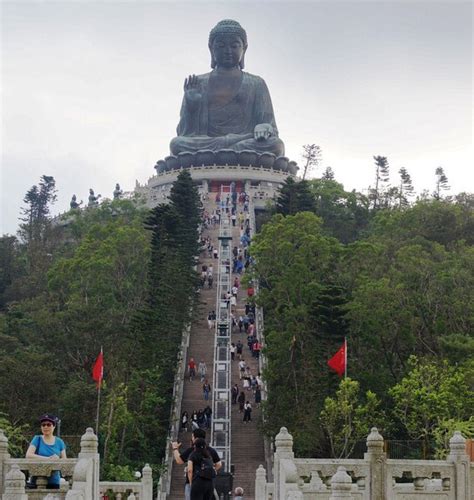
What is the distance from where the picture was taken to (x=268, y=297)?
32750mm

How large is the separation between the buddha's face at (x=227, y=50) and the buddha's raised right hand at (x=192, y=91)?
6.46ft

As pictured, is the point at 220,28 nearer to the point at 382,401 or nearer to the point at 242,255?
the point at 242,255

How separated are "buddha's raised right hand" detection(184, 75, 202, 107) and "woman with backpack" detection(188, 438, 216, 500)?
163ft

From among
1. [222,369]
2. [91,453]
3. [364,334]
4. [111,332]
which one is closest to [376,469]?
[91,453]

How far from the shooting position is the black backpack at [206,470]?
11.1 m

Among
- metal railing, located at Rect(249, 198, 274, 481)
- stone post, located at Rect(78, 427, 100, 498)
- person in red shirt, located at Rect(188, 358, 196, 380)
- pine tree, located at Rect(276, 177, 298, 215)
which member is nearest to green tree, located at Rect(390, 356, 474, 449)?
metal railing, located at Rect(249, 198, 274, 481)

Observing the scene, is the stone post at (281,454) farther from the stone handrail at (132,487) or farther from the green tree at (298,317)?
the green tree at (298,317)

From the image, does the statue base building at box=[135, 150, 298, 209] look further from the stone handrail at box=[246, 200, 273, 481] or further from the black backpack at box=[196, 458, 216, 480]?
the black backpack at box=[196, 458, 216, 480]

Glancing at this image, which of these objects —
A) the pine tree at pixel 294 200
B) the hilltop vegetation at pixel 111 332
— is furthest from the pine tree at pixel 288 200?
the hilltop vegetation at pixel 111 332

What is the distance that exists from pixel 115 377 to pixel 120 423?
2603 millimetres

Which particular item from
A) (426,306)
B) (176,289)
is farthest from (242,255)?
(426,306)

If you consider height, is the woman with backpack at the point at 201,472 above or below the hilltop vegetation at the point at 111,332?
below

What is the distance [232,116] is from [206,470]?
5071 cm

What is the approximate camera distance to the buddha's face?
198 ft
